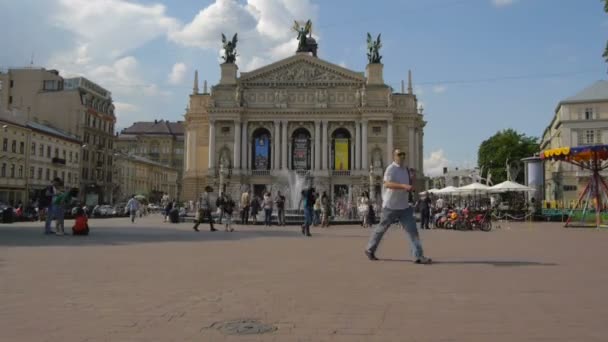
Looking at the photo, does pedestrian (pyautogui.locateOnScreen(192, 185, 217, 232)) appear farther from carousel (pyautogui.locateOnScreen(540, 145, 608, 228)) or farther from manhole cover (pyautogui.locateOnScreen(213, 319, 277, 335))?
carousel (pyautogui.locateOnScreen(540, 145, 608, 228))

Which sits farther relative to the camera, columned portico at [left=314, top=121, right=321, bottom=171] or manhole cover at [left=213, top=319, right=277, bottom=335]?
columned portico at [left=314, top=121, right=321, bottom=171]

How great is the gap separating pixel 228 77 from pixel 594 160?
178ft

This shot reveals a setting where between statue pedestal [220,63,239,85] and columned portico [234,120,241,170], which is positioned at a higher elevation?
statue pedestal [220,63,239,85]

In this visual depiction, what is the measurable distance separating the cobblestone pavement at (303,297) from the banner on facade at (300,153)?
63436 millimetres

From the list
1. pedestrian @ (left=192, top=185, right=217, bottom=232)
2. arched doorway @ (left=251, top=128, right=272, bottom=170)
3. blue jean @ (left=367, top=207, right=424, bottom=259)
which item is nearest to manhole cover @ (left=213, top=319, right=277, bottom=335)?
blue jean @ (left=367, top=207, right=424, bottom=259)

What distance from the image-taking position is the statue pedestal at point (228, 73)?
76.7 m

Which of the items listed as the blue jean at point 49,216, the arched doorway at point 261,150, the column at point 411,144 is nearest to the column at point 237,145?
the arched doorway at point 261,150

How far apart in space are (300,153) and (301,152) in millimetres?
193

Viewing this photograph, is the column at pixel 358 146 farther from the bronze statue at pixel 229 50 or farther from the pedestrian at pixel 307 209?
the pedestrian at pixel 307 209

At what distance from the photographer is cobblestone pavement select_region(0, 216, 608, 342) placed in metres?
5.46

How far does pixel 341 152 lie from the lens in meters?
75.9

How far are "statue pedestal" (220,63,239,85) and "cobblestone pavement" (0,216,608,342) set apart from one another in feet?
216

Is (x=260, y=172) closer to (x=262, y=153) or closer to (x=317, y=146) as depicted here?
(x=262, y=153)

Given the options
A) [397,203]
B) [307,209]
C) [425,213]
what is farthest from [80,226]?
[425,213]
